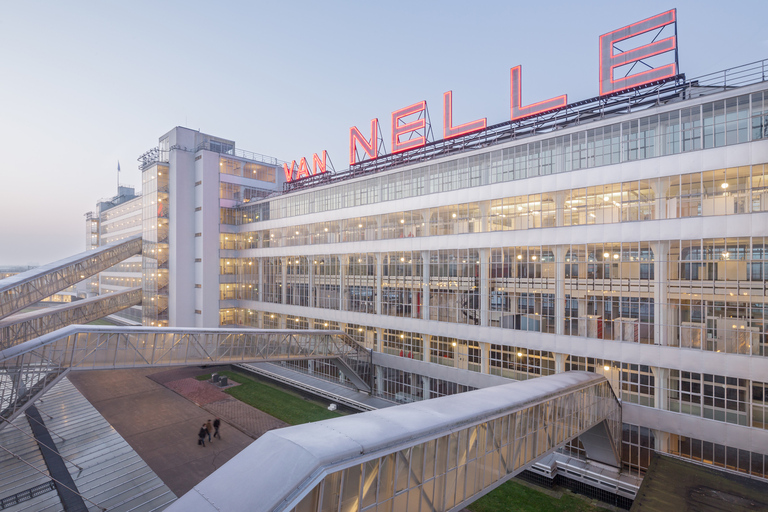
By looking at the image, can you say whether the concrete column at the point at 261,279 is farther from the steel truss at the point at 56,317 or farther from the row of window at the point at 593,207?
the steel truss at the point at 56,317

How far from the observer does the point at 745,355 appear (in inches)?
955

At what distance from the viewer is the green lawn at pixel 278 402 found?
124ft

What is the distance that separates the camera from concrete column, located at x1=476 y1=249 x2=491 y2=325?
35.8 m

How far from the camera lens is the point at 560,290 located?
31.6m

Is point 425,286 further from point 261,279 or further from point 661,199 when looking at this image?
point 261,279

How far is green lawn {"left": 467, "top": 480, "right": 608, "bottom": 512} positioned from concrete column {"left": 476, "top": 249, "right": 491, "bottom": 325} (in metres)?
13.8

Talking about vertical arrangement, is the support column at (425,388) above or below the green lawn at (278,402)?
above

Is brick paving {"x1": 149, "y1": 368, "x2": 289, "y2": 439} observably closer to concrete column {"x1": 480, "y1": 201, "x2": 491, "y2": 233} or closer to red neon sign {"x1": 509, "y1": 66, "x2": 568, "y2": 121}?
concrete column {"x1": 480, "y1": 201, "x2": 491, "y2": 233}

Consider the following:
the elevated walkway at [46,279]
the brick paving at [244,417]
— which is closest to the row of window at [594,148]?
the brick paving at [244,417]

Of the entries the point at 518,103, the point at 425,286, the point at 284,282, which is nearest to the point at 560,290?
the point at 425,286

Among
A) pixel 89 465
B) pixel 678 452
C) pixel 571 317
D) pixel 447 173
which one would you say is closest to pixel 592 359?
pixel 571 317

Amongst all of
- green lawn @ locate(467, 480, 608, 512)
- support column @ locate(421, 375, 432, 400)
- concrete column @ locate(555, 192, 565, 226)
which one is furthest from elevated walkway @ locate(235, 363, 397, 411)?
concrete column @ locate(555, 192, 565, 226)

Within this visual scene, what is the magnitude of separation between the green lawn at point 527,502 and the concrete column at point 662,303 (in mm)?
12240

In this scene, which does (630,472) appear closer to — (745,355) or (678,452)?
(678,452)
